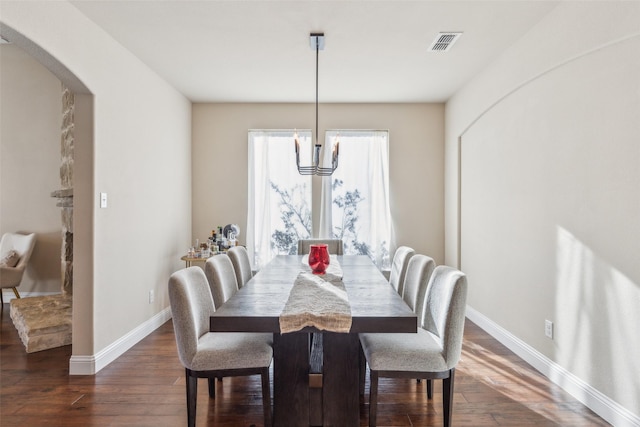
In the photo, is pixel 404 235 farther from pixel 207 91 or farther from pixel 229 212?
pixel 207 91

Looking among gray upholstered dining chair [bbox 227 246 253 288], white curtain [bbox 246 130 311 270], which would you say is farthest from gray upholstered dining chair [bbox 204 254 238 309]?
white curtain [bbox 246 130 311 270]

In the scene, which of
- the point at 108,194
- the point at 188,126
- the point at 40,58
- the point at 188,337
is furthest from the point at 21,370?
the point at 188,126

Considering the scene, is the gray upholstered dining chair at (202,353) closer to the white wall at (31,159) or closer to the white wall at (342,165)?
the white wall at (342,165)

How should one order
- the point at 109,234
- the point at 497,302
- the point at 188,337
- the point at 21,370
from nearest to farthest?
the point at 188,337, the point at 21,370, the point at 109,234, the point at 497,302

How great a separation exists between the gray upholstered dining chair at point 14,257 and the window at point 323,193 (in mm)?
2659

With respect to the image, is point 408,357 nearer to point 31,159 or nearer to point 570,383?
point 570,383

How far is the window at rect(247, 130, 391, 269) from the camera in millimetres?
4969

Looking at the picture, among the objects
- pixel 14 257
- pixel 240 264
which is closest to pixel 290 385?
pixel 240 264

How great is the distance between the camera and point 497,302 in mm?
3580

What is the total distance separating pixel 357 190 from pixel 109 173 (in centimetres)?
293

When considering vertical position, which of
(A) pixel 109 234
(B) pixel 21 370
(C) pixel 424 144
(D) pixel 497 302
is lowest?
A: (B) pixel 21 370

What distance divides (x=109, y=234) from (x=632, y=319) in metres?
3.53

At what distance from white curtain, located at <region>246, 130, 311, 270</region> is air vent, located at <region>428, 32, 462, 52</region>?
81.5 inches

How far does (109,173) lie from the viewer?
3051 millimetres
